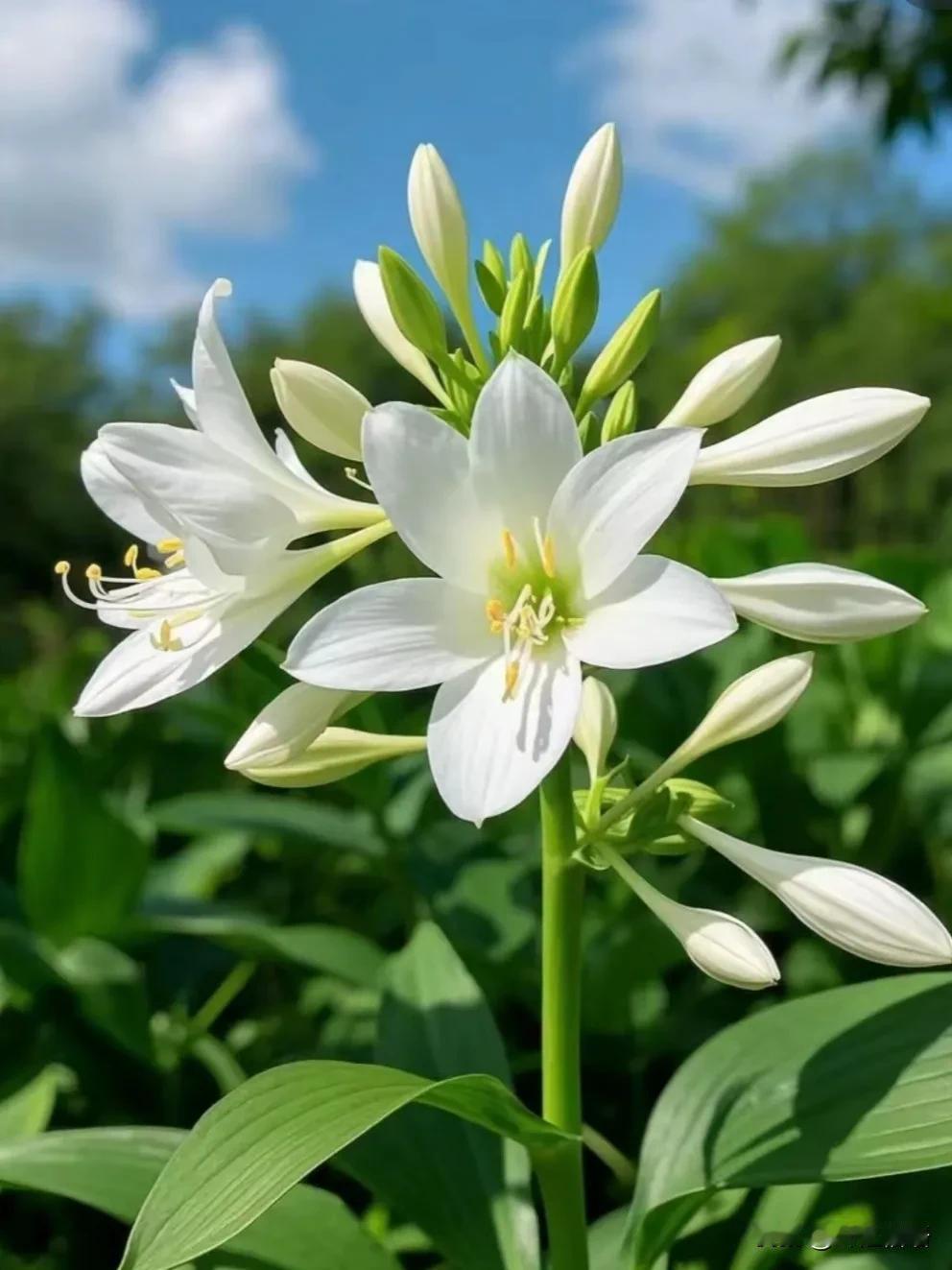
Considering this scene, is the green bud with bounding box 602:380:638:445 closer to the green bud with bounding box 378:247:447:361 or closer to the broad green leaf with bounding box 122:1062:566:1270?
the green bud with bounding box 378:247:447:361

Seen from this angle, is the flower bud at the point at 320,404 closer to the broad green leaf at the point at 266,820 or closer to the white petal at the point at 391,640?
the white petal at the point at 391,640

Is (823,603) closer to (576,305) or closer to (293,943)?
(576,305)

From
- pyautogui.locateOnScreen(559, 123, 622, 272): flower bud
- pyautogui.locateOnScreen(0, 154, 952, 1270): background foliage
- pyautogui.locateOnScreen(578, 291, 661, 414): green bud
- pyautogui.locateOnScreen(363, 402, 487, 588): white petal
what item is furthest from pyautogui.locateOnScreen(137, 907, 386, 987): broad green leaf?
pyautogui.locateOnScreen(559, 123, 622, 272): flower bud

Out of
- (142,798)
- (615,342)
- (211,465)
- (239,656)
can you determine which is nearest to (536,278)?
(615,342)

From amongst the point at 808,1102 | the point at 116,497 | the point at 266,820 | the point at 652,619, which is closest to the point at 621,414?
the point at 652,619

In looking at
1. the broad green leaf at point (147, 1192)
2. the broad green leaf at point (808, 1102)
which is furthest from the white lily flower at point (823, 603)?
the broad green leaf at point (147, 1192)
